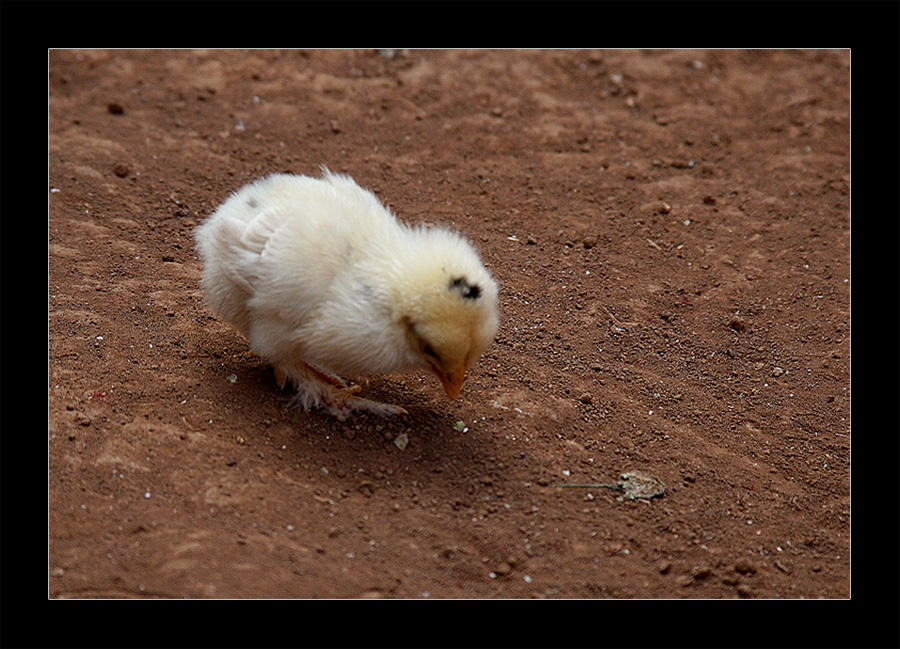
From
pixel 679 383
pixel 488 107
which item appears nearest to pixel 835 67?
pixel 488 107

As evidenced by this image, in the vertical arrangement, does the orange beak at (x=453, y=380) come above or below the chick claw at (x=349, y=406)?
above

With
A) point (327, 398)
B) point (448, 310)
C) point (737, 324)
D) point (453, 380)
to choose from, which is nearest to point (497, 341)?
point (453, 380)

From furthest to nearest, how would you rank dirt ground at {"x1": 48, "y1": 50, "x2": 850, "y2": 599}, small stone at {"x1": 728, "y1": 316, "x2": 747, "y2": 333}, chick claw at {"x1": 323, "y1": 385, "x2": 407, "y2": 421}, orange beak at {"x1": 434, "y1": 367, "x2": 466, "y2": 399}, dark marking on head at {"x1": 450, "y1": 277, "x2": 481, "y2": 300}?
small stone at {"x1": 728, "y1": 316, "x2": 747, "y2": 333} < chick claw at {"x1": 323, "y1": 385, "x2": 407, "y2": 421} < orange beak at {"x1": 434, "y1": 367, "x2": 466, "y2": 399} < dark marking on head at {"x1": 450, "y1": 277, "x2": 481, "y2": 300} < dirt ground at {"x1": 48, "y1": 50, "x2": 850, "y2": 599}

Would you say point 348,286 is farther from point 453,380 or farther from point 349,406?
point 349,406

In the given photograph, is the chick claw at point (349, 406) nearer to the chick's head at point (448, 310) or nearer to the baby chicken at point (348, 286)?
the baby chicken at point (348, 286)

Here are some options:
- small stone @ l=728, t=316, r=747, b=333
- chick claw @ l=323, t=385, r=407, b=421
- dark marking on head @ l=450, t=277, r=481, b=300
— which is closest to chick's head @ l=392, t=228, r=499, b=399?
dark marking on head @ l=450, t=277, r=481, b=300

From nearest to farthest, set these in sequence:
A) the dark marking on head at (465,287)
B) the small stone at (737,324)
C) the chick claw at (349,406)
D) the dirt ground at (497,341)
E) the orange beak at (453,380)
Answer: the dirt ground at (497,341) → the dark marking on head at (465,287) → the orange beak at (453,380) → the chick claw at (349,406) → the small stone at (737,324)

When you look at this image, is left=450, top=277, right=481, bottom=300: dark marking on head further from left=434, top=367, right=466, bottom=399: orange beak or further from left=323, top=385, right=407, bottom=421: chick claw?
left=323, top=385, right=407, bottom=421: chick claw

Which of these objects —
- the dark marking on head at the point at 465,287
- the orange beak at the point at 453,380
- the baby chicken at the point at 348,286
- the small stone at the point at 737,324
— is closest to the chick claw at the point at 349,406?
the baby chicken at the point at 348,286

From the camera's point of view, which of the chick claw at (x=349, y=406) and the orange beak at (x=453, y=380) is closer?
the orange beak at (x=453, y=380)
